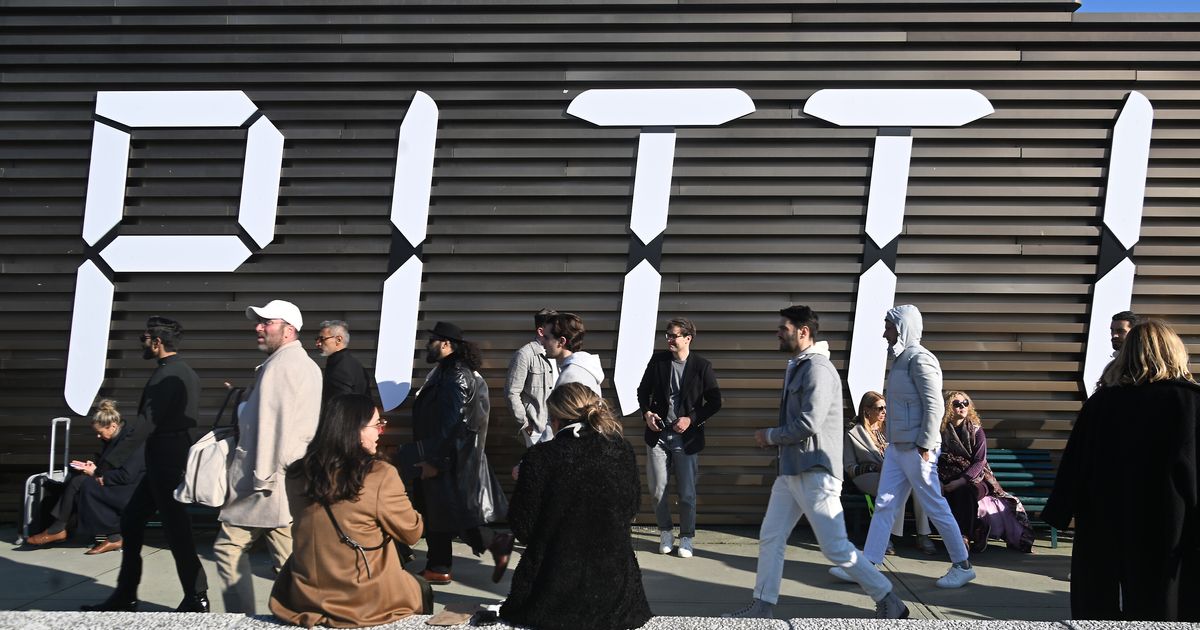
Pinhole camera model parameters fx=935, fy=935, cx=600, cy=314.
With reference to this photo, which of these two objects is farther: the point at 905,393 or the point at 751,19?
the point at 751,19

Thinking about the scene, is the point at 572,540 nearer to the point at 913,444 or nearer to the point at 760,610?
the point at 760,610

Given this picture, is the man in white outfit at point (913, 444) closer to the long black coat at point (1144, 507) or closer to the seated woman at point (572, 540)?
the long black coat at point (1144, 507)

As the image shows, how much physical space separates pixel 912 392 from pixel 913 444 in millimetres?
320

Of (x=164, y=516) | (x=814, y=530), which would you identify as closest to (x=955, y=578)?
(x=814, y=530)

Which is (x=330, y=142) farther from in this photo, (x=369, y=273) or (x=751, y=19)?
(x=751, y=19)

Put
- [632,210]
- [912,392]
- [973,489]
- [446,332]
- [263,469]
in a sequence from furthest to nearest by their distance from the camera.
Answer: [632,210] < [973,489] < [446,332] < [912,392] < [263,469]

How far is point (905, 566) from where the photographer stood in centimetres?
633

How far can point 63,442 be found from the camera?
7.43 m

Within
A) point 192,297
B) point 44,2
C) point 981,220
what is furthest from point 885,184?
point 44,2

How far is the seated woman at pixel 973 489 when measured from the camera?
21.7 ft

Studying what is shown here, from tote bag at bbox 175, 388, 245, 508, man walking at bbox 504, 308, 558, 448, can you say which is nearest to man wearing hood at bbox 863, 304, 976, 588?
man walking at bbox 504, 308, 558, 448

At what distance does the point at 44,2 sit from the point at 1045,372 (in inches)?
333

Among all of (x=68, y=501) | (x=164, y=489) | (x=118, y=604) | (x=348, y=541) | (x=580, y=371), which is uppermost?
(x=580, y=371)

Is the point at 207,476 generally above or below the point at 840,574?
above
